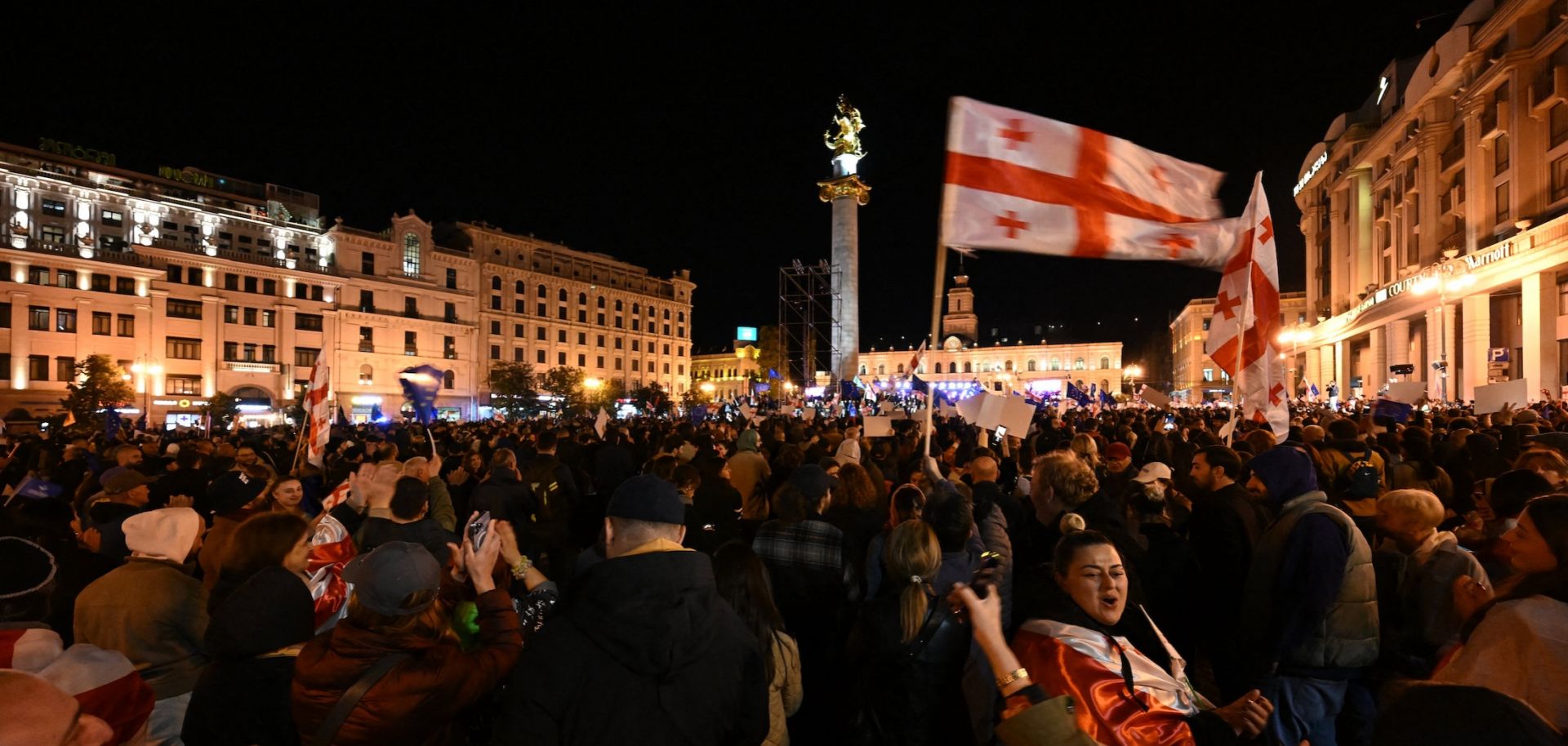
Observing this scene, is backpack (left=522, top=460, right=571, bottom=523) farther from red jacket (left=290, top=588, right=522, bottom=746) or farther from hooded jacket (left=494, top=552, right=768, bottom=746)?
hooded jacket (left=494, top=552, right=768, bottom=746)

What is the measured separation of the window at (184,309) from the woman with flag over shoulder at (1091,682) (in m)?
54.8

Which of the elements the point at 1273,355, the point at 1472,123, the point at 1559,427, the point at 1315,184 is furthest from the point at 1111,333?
the point at 1273,355

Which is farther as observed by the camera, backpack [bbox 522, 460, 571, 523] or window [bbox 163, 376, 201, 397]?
window [bbox 163, 376, 201, 397]

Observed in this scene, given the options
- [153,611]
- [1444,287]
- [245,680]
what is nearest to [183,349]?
[153,611]

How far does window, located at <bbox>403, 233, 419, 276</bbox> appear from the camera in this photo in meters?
53.9

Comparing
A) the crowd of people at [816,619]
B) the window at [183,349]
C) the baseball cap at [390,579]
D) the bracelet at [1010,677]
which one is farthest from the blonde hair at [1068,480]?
the window at [183,349]

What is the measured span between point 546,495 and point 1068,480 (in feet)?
14.9

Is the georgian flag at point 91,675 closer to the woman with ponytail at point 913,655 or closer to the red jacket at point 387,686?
the red jacket at point 387,686

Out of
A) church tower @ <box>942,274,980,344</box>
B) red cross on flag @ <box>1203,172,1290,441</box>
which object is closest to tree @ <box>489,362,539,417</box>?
red cross on flag @ <box>1203,172,1290,441</box>

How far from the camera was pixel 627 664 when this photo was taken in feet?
7.41

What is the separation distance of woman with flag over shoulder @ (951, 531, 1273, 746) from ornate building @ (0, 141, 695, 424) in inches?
2000

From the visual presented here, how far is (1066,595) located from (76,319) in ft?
179

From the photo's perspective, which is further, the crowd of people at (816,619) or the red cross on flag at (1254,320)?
the red cross on flag at (1254,320)

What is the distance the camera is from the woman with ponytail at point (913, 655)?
3.02 metres
